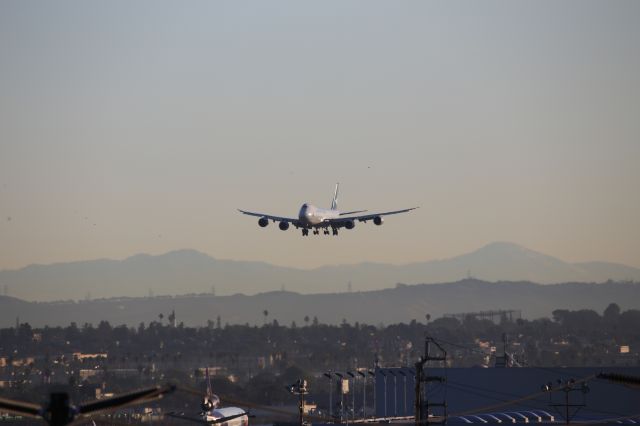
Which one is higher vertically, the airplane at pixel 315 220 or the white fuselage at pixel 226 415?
Answer: the airplane at pixel 315 220

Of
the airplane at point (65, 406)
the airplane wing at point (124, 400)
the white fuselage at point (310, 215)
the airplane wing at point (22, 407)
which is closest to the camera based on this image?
the airplane at point (65, 406)

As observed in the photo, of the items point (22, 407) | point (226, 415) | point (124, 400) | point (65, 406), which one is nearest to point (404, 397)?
point (226, 415)

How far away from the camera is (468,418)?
410ft

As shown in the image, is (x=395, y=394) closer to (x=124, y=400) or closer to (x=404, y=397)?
(x=404, y=397)

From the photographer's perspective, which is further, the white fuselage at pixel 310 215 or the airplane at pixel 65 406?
the white fuselage at pixel 310 215

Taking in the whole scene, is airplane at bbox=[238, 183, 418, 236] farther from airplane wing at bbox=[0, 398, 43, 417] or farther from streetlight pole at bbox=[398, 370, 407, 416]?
airplane wing at bbox=[0, 398, 43, 417]

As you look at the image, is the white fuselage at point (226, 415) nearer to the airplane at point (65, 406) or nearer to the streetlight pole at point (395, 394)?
the streetlight pole at point (395, 394)

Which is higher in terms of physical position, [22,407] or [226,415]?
[226,415]

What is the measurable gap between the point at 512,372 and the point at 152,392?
116 metres

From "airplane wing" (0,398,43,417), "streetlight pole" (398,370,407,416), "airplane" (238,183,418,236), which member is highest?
→ "airplane" (238,183,418,236)

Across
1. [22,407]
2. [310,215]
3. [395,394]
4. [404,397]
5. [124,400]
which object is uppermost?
[310,215]

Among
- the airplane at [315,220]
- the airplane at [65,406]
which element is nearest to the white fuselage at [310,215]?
the airplane at [315,220]

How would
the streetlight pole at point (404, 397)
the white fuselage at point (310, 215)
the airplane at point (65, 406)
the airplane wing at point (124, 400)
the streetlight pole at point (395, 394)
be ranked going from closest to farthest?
the airplane at point (65, 406)
the airplane wing at point (124, 400)
the white fuselage at point (310, 215)
the streetlight pole at point (404, 397)
the streetlight pole at point (395, 394)

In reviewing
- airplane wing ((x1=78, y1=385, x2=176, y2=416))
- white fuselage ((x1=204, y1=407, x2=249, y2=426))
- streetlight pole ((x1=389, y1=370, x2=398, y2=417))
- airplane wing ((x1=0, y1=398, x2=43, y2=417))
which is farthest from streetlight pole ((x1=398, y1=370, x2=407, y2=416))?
airplane wing ((x1=0, y1=398, x2=43, y2=417))
